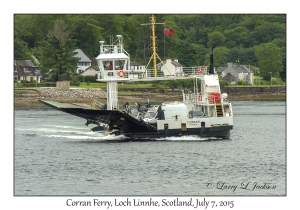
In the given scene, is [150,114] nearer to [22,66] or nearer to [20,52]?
[22,66]

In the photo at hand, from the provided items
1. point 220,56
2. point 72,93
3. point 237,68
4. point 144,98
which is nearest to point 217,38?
point 220,56

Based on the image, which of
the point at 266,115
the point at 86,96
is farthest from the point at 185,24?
→ the point at 266,115

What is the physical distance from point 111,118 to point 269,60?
10228 cm

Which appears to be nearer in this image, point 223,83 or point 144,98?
point 144,98

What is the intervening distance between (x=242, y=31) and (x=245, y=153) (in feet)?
418

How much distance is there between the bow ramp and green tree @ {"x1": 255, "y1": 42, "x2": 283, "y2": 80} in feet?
323

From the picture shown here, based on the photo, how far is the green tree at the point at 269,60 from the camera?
519 ft

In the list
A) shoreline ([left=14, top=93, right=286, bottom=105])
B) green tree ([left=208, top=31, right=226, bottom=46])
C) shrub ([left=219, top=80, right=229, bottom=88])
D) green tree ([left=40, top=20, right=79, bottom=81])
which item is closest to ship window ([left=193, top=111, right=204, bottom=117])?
shoreline ([left=14, top=93, right=286, bottom=105])

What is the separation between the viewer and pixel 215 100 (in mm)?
63125

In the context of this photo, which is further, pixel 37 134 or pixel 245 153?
pixel 37 134

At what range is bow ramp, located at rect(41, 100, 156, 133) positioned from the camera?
2368 inches

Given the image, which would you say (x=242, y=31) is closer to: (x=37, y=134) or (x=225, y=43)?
(x=225, y=43)

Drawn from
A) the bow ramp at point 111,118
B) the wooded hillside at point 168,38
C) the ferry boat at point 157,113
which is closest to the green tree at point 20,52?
the wooded hillside at point 168,38

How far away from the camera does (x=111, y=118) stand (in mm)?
61125
